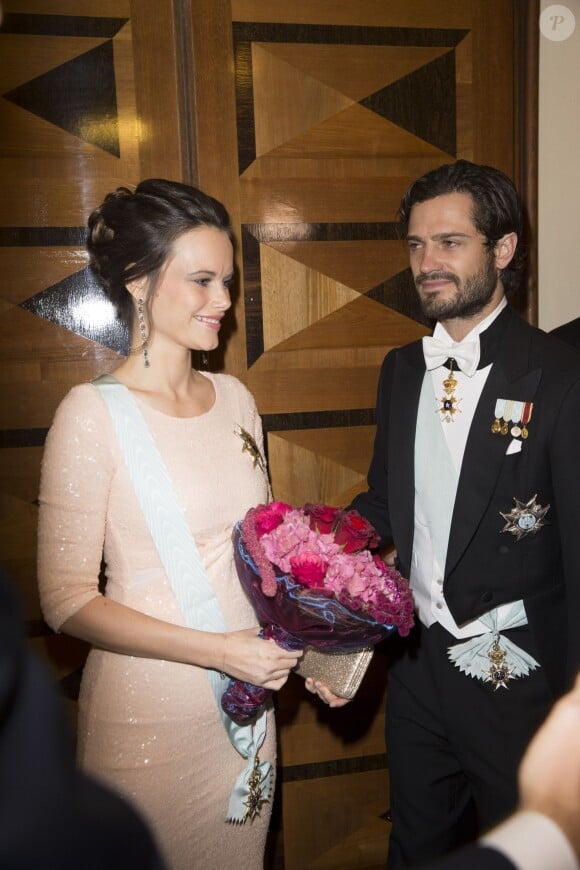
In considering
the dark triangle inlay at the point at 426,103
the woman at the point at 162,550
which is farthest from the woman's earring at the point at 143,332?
the dark triangle inlay at the point at 426,103

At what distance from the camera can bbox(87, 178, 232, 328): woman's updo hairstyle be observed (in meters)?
2.03

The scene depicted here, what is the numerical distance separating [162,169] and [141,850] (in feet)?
7.80

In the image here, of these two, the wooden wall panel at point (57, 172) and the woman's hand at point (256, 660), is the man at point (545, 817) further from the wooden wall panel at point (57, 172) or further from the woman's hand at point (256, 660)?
the wooden wall panel at point (57, 172)

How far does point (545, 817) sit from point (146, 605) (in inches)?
48.6

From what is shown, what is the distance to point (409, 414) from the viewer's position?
2385 mm

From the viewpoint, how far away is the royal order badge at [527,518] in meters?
2.11

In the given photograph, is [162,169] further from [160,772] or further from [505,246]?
[160,772]

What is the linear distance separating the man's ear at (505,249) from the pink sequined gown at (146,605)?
3.36ft

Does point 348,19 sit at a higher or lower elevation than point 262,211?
higher

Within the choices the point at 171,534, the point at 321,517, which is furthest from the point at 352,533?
the point at 171,534

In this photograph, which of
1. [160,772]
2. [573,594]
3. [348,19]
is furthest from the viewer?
[348,19]

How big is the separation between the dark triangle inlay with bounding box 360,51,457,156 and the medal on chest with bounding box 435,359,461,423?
100 centimetres

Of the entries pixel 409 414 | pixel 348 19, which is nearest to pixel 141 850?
pixel 409 414

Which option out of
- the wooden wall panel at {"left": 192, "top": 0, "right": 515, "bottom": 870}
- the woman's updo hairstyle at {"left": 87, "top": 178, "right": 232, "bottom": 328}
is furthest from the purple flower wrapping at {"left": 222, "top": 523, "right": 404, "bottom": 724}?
the wooden wall panel at {"left": 192, "top": 0, "right": 515, "bottom": 870}
